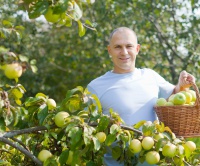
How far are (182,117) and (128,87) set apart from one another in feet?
1.35

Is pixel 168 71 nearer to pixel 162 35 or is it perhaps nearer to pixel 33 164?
pixel 162 35

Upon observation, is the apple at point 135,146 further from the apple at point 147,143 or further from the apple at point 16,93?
the apple at point 16,93

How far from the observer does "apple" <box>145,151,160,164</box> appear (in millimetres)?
2514

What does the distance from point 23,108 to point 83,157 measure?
41 cm

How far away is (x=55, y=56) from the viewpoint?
10.2 meters

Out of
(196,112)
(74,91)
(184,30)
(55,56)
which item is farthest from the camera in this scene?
(55,56)

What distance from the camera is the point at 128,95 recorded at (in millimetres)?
2973

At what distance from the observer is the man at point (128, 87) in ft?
9.66

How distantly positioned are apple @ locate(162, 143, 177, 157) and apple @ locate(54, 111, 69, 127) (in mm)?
518

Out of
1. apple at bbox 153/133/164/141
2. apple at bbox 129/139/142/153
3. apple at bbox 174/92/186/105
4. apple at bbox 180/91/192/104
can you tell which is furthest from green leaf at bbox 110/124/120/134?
apple at bbox 180/91/192/104

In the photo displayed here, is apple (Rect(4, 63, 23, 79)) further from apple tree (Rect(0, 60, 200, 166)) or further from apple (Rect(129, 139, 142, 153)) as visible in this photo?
apple (Rect(129, 139, 142, 153))

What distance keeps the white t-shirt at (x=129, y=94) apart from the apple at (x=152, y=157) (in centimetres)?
43

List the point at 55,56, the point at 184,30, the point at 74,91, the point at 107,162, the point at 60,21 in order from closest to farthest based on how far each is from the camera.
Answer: the point at 60,21, the point at 74,91, the point at 107,162, the point at 184,30, the point at 55,56

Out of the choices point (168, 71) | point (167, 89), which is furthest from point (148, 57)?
point (167, 89)
